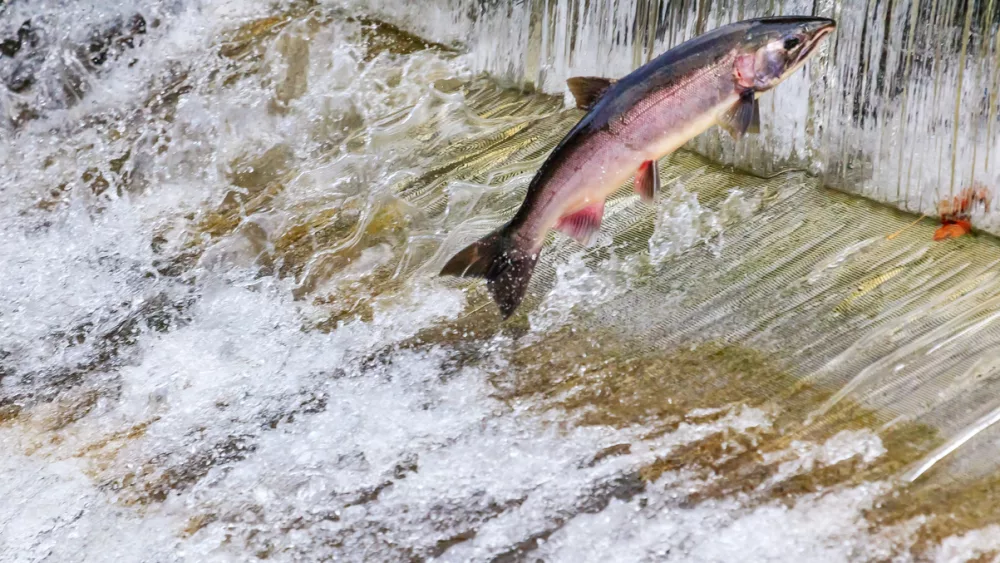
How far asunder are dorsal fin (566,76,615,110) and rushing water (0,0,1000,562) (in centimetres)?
75

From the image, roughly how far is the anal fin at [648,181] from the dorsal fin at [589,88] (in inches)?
7.5

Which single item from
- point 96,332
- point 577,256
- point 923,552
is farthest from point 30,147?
point 923,552

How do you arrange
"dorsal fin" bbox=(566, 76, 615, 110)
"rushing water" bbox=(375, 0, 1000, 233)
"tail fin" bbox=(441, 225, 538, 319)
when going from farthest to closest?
"rushing water" bbox=(375, 0, 1000, 233) → "tail fin" bbox=(441, 225, 538, 319) → "dorsal fin" bbox=(566, 76, 615, 110)

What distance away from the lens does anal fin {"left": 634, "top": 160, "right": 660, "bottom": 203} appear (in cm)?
230

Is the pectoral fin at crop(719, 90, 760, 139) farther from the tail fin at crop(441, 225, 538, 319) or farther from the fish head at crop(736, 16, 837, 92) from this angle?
the tail fin at crop(441, 225, 538, 319)

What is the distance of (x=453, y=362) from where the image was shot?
2832 mm

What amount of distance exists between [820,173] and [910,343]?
3.11 feet

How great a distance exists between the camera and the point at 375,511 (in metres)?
2.36

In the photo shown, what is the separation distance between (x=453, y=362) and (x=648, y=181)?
84 cm

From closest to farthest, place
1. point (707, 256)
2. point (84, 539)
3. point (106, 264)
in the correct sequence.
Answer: point (84, 539)
point (707, 256)
point (106, 264)

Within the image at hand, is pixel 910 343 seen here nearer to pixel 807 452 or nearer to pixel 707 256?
pixel 807 452

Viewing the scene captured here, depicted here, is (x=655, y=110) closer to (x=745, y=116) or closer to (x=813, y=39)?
(x=745, y=116)

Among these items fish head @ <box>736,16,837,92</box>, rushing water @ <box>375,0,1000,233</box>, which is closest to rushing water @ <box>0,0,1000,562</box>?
rushing water @ <box>375,0,1000,233</box>

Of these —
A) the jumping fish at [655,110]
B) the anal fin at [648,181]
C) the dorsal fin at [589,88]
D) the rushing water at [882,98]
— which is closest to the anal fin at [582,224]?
the jumping fish at [655,110]
